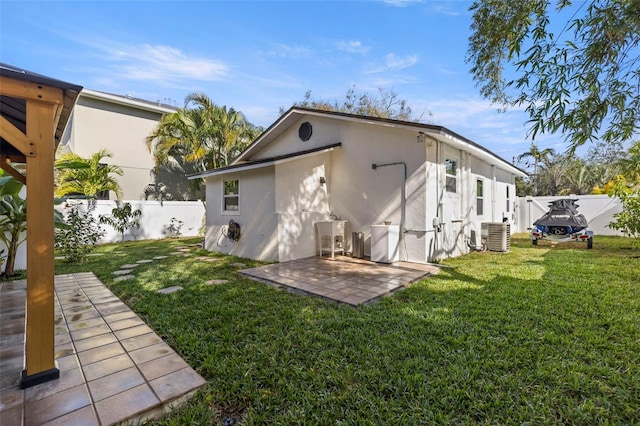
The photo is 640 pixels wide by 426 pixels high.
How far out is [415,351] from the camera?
3.09 meters

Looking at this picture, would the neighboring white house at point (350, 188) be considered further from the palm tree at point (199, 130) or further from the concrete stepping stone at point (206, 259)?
the palm tree at point (199, 130)

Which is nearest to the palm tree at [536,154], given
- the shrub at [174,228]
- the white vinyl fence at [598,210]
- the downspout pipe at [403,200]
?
the white vinyl fence at [598,210]

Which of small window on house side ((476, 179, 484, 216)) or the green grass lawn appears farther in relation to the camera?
small window on house side ((476, 179, 484, 216))

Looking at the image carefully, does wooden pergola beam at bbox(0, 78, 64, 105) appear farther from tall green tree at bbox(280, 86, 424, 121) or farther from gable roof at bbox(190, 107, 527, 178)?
tall green tree at bbox(280, 86, 424, 121)

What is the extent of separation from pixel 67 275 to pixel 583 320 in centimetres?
976

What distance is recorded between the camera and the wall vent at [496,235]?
9500mm

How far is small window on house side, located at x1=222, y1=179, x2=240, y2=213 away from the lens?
9705 millimetres

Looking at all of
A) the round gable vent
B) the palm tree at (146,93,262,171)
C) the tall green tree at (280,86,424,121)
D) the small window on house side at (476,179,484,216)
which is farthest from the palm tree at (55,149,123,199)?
the small window on house side at (476,179,484,216)

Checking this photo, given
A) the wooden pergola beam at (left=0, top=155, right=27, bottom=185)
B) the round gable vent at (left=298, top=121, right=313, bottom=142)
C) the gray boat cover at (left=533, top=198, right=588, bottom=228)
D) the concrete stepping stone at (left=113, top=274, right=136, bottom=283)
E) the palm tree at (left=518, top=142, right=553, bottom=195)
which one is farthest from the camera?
the palm tree at (left=518, top=142, right=553, bottom=195)

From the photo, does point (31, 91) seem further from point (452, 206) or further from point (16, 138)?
point (452, 206)

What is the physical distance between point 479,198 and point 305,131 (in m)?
7.12

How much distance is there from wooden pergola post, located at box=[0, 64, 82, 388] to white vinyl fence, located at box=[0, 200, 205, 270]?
11.5 metres

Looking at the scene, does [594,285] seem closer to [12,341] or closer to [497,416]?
[497,416]

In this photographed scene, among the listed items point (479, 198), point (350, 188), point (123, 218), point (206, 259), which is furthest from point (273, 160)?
point (123, 218)
